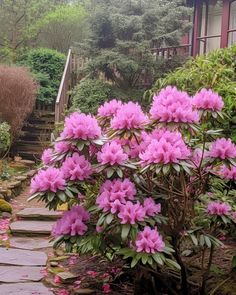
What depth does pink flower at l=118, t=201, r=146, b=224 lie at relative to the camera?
8.79ft

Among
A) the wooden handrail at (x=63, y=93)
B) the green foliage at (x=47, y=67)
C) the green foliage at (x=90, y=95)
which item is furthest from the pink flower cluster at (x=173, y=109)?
the green foliage at (x=47, y=67)

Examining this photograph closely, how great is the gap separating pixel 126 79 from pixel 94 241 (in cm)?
858

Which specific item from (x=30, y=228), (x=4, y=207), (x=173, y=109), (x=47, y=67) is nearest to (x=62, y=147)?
(x=173, y=109)

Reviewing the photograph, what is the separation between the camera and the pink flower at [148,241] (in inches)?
105

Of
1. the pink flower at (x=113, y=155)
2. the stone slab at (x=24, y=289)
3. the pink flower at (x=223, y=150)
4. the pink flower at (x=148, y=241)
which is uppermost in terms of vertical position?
the pink flower at (x=223, y=150)

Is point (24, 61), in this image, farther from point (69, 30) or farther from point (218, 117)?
point (218, 117)

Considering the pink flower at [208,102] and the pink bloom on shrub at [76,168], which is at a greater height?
the pink flower at [208,102]

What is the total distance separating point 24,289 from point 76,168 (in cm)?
142

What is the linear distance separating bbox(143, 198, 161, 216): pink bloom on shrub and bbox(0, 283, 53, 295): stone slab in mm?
1332

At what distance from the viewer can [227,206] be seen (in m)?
3.08

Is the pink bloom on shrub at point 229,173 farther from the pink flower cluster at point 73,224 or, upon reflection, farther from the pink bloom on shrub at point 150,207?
the pink flower cluster at point 73,224

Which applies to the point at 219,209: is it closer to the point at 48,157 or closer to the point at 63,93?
the point at 48,157

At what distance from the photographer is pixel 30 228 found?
18.9ft

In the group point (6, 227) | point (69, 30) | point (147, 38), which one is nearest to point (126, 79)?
point (147, 38)
